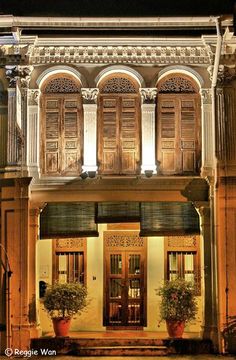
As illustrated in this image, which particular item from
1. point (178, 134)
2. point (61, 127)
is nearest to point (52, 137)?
point (61, 127)

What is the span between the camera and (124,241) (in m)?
17.6

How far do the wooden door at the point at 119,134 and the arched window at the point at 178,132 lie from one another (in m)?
0.61

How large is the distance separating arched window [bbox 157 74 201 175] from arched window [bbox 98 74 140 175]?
0.61 meters

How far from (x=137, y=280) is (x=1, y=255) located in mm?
3892

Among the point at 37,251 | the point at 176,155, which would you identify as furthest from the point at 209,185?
the point at 37,251

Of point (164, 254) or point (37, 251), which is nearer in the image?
point (37, 251)

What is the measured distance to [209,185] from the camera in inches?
630

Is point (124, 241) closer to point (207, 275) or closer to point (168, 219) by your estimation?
point (168, 219)

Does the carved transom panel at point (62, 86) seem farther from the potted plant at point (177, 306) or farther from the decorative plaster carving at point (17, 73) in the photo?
the potted plant at point (177, 306)

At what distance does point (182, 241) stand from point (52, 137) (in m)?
4.46

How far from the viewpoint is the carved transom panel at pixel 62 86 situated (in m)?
16.5

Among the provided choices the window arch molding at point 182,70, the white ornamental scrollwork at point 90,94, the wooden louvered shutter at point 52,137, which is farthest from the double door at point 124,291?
the window arch molding at point 182,70
